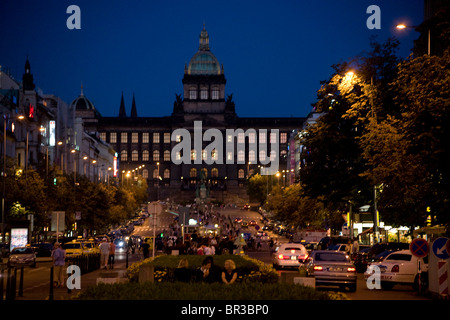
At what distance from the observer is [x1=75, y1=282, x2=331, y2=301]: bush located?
12.1 meters

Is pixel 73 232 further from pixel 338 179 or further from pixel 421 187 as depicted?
pixel 421 187

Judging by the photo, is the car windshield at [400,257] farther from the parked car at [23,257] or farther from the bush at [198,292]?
the parked car at [23,257]

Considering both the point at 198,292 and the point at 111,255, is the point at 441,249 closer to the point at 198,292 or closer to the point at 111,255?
the point at 198,292

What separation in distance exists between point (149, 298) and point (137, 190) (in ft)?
512

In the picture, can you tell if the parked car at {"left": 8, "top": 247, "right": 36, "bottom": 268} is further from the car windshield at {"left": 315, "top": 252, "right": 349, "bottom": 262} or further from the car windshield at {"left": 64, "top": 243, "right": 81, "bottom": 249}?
the car windshield at {"left": 315, "top": 252, "right": 349, "bottom": 262}

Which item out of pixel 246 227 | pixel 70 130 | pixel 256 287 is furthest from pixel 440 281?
pixel 70 130

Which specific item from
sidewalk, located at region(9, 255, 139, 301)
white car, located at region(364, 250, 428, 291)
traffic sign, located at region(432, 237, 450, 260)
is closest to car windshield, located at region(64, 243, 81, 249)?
sidewalk, located at region(9, 255, 139, 301)

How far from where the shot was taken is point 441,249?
77.4 ft

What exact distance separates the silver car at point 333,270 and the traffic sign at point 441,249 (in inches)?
214

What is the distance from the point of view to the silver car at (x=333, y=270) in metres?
Answer: 28.8

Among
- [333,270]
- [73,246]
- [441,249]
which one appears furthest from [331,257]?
[73,246]

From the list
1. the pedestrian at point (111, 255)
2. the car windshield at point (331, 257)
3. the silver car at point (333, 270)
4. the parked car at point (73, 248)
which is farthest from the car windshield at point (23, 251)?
the car windshield at point (331, 257)

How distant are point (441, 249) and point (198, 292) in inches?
497

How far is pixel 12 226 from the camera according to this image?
58531 mm
